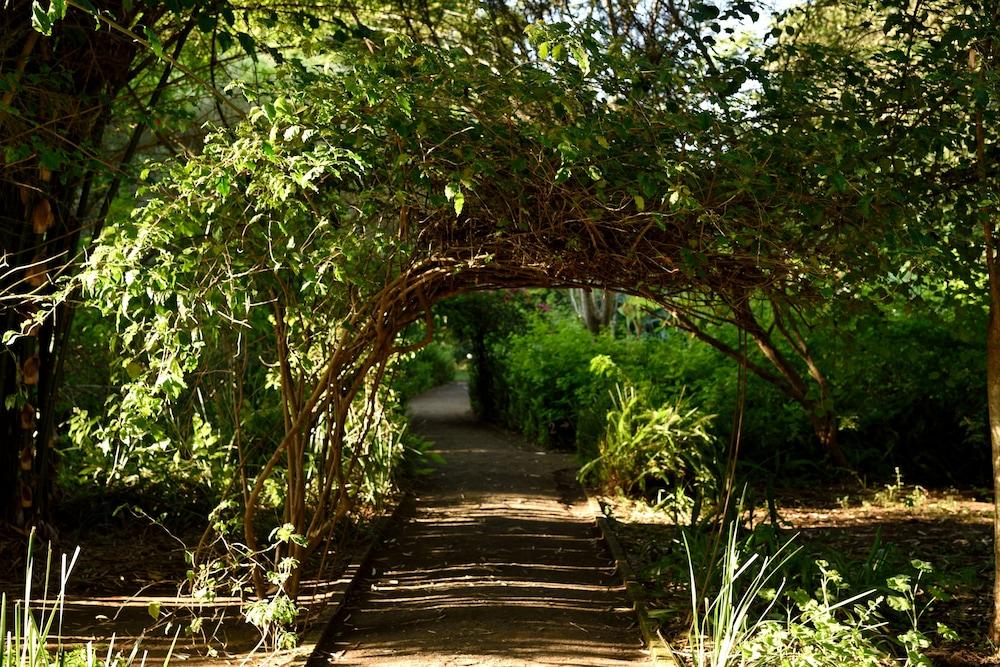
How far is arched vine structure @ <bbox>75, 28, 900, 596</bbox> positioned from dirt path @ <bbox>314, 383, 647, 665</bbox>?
77 cm

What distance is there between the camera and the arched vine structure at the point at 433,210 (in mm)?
4242

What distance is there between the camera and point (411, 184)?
477 cm

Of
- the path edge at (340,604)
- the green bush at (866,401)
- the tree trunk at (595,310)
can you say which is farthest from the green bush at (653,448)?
the tree trunk at (595,310)

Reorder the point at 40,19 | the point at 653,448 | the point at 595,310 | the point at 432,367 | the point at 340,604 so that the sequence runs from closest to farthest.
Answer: the point at 40,19 → the point at 340,604 → the point at 653,448 → the point at 595,310 → the point at 432,367

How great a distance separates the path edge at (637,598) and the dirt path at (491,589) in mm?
75

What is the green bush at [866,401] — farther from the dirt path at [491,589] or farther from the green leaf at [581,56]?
the green leaf at [581,56]

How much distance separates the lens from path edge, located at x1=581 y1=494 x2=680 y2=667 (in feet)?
16.4

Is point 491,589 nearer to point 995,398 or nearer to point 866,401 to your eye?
point 995,398

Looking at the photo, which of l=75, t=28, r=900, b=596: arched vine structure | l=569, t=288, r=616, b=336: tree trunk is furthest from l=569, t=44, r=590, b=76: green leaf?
l=569, t=288, r=616, b=336: tree trunk

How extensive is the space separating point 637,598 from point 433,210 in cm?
277

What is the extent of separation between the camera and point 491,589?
21.2 ft

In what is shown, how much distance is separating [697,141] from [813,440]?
705 cm

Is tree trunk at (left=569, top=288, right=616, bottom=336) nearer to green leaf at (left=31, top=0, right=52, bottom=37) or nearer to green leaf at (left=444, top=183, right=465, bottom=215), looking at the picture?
green leaf at (left=444, top=183, right=465, bottom=215)

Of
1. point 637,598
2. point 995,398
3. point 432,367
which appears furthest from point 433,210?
point 432,367
